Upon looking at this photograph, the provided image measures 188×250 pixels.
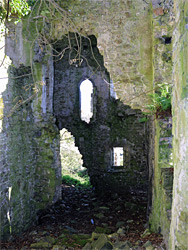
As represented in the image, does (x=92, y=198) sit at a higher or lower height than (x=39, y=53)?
lower

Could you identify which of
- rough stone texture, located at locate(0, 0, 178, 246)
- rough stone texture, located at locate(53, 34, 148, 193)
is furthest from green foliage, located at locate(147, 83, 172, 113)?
rough stone texture, located at locate(53, 34, 148, 193)

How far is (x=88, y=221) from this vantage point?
7559 millimetres

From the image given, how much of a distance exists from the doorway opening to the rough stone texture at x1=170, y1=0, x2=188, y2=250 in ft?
33.0

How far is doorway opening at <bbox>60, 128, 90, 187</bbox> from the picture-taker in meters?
12.7

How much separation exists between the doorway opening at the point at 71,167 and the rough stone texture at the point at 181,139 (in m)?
10.1

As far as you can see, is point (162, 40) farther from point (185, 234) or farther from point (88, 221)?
point (88, 221)

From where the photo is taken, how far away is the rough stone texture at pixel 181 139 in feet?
7.13

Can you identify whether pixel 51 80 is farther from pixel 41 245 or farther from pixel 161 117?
pixel 41 245

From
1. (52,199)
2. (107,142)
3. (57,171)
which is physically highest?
(107,142)

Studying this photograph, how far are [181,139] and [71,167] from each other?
510 inches

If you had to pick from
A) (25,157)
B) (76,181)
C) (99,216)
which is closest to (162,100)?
(25,157)

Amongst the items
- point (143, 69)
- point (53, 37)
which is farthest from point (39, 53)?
point (143, 69)

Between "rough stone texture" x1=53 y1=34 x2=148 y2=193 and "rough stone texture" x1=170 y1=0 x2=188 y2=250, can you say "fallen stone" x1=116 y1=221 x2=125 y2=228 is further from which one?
"rough stone texture" x1=170 y1=0 x2=188 y2=250

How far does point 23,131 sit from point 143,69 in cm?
338
